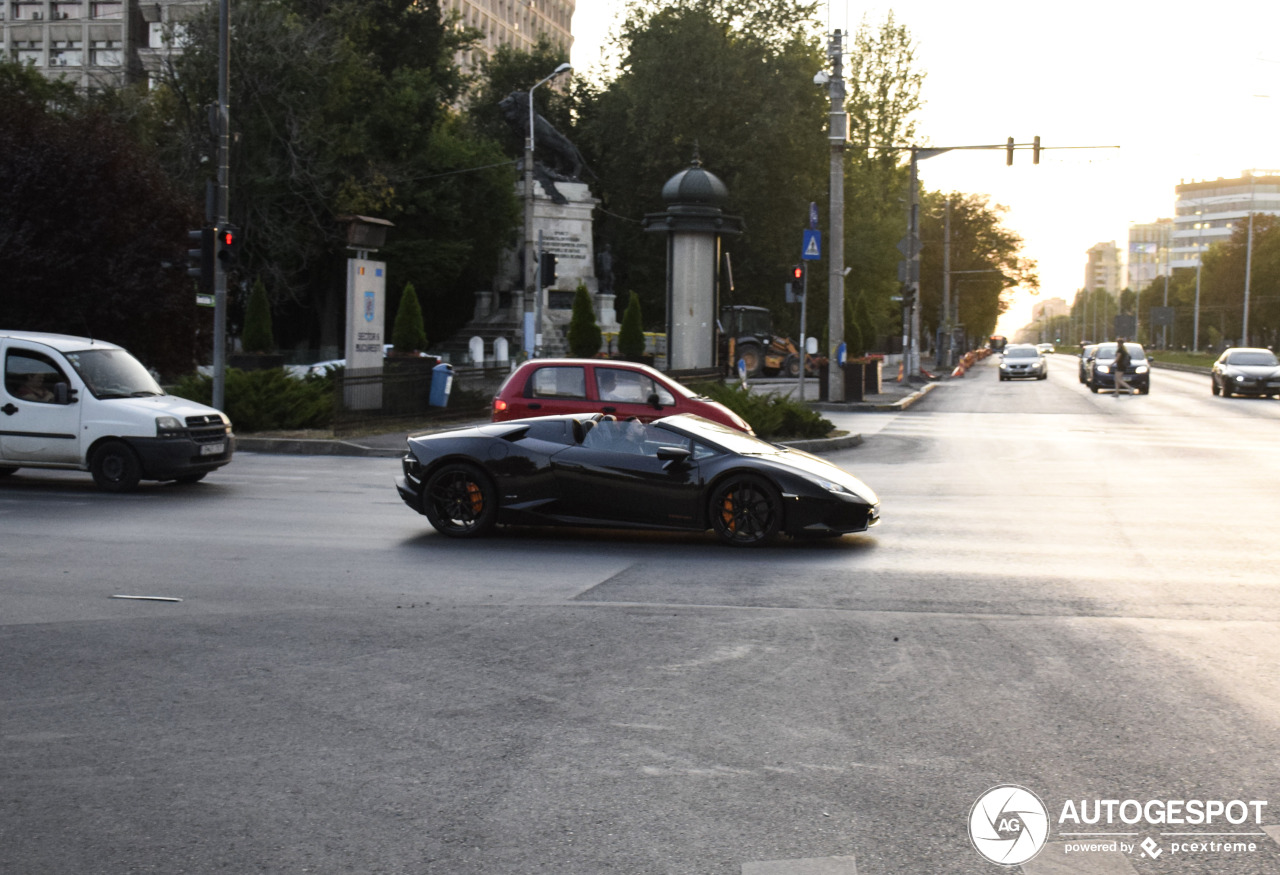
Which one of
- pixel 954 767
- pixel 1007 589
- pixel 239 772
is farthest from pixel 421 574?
pixel 954 767

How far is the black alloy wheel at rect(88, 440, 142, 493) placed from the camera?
15.2 meters

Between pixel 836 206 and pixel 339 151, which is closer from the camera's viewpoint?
pixel 836 206

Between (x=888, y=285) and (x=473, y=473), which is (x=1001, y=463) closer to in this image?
(x=473, y=473)

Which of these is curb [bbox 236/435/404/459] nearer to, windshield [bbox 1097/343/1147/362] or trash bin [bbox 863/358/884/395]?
trash bin [bbox 863/358/884/395]

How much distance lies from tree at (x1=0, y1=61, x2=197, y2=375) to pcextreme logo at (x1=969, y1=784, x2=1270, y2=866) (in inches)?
1030

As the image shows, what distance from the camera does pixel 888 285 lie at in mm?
71312

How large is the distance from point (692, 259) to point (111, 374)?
19537 millimetres

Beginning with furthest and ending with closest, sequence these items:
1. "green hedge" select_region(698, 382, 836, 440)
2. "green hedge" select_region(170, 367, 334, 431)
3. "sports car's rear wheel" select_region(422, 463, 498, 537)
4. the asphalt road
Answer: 1. "green hedge" select_region(170, 367, 334, 431)
2. "green hedge" select_region(698, 382, 836, 440)
3. "sports car's rear wheel" select_region(422, 463, 498, 537)
4. the asphalt road

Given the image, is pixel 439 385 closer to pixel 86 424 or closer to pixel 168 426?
pixel 168 426

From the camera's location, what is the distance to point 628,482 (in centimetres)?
1148

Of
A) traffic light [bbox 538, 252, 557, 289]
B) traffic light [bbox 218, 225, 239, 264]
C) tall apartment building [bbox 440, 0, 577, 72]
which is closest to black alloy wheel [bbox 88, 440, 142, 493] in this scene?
traffic light [bbox 218, 225, 239, 264]

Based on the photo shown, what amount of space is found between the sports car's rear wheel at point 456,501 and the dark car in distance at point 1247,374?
3540cm

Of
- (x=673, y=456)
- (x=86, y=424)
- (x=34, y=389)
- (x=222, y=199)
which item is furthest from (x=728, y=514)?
(x=222, y=199)

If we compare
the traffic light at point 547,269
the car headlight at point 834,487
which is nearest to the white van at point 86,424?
the car headlight at point 834,487
